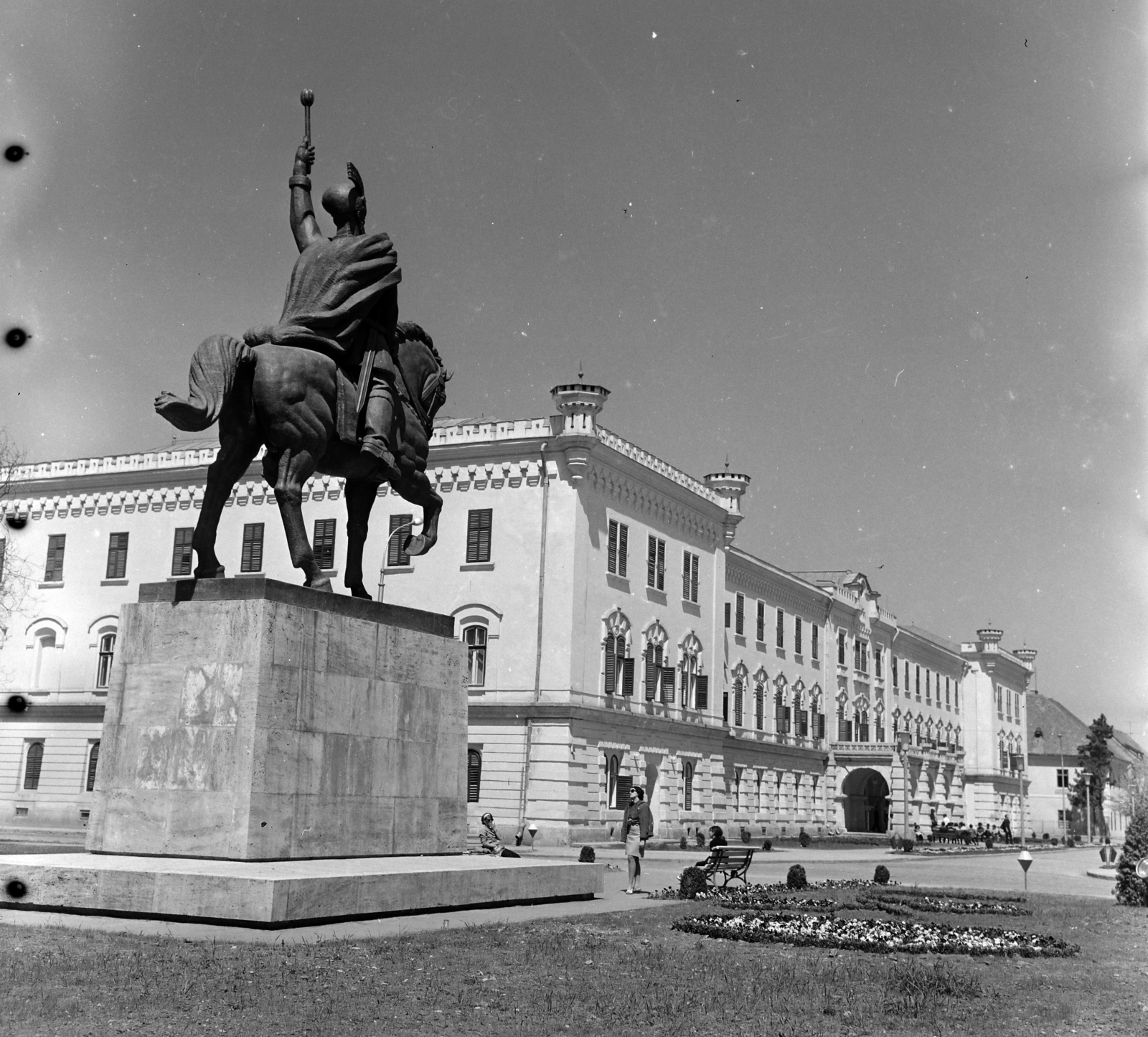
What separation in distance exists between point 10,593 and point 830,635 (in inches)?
1639

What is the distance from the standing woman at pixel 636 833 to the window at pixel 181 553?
31558 mm

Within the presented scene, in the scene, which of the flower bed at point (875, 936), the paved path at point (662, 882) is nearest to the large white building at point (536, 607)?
the paved path at point (662, 882)

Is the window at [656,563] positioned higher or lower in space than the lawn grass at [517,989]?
higher

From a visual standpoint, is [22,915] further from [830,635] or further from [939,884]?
[830,635]

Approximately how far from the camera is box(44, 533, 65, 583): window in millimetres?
51219

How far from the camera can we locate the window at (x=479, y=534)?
45.1 meters

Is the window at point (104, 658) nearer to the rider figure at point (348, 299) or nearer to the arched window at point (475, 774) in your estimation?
the arched window at point (475, 774)

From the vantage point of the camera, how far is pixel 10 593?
41531 millimetres

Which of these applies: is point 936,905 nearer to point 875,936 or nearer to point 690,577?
point 875,936

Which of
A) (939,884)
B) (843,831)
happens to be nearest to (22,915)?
(939,884)

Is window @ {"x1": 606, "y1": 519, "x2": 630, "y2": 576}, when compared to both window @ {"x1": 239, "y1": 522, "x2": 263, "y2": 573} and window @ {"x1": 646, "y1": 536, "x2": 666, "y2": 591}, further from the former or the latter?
window @ {"x1": 239, "y1": 522, "x2": 263, "y2": 573}

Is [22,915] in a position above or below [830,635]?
below

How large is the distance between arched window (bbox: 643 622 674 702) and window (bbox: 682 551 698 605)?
2.58 metres

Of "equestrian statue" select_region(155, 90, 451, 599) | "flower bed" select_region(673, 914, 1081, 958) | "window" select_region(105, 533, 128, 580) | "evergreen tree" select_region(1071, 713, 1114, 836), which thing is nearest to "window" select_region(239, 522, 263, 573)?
"window" select_region(105, 533, 128, 580)
